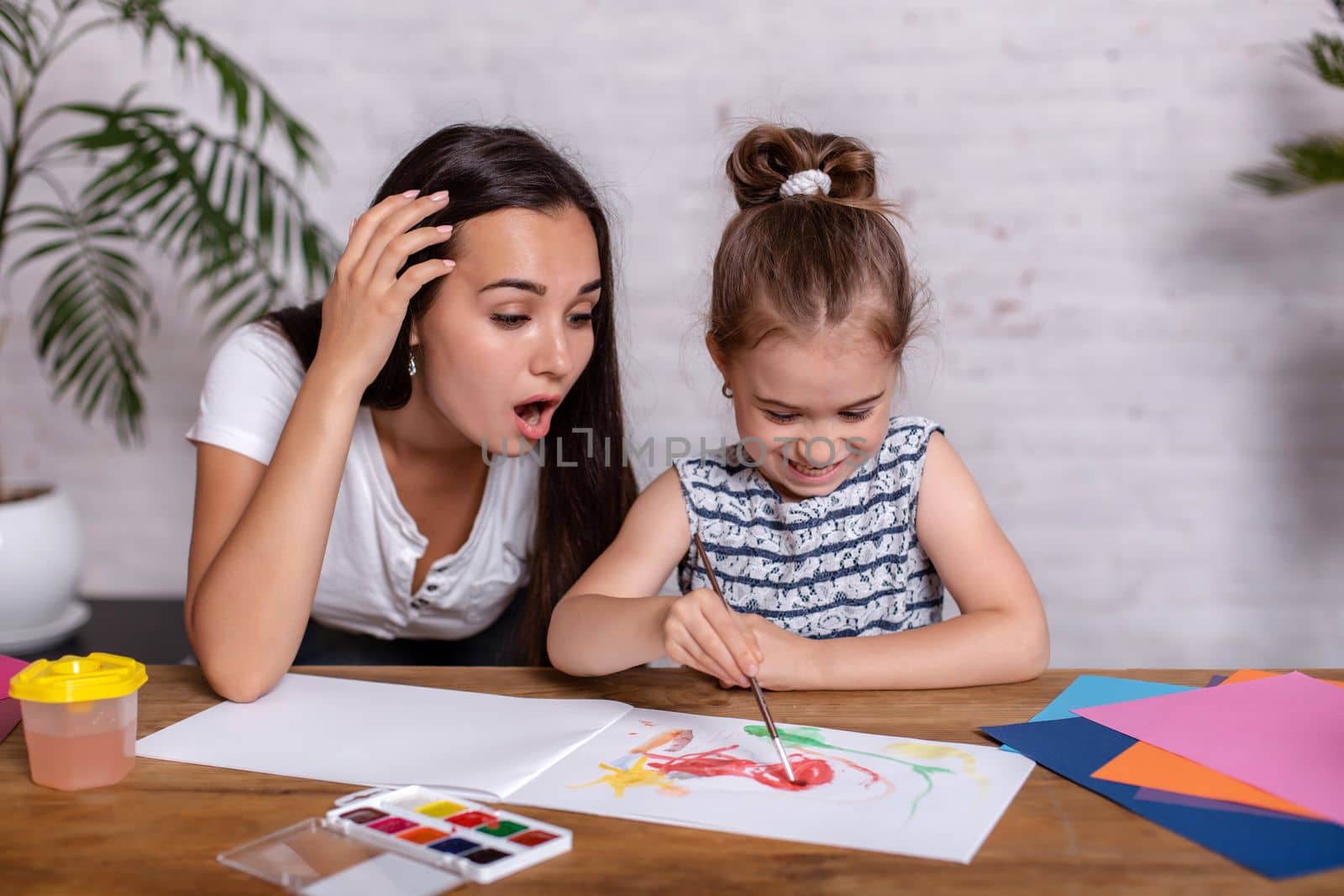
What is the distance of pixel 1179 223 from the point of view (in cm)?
220

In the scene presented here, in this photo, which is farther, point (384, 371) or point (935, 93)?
point (935, 93)

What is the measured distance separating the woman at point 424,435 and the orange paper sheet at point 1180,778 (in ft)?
2.23

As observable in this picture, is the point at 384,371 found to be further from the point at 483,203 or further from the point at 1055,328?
the point at 1055,328

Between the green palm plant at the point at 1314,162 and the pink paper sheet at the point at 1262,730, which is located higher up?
the green palm plant at the point at 1314,162

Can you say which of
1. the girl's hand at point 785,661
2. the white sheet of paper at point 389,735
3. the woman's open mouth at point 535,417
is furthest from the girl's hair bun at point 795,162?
the white sheet of paper at point 389,735

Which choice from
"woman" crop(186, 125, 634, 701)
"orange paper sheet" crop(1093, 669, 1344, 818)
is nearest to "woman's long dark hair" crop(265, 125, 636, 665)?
"woman" crop(186, 125, 634, 701)

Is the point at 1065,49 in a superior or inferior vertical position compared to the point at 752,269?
superior

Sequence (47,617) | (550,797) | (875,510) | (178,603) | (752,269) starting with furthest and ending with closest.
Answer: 1. (178,603)
2. (47,617)
3. (875,510)
4. (752,269)
5. (550,797)

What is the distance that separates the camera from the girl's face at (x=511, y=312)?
123cm

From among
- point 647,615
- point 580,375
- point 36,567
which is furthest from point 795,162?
point 36,567

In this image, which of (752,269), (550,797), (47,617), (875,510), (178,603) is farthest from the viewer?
(178,603)

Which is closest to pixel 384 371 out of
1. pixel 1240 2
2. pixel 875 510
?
pixel 875 510

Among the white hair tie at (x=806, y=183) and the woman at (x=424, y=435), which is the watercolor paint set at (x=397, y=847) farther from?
the white hair tie at (x=806, y=183)

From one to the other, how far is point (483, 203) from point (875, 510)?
0.55 metres
